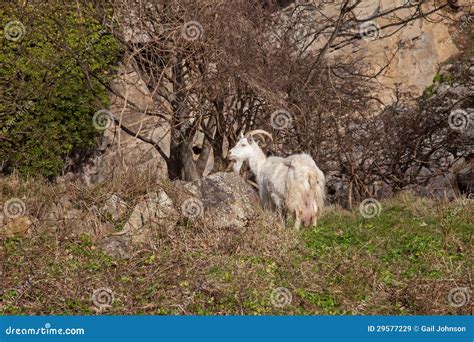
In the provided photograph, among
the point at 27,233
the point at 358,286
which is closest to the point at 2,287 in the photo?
the point at 27,233

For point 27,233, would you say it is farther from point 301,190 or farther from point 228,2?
point 228,2

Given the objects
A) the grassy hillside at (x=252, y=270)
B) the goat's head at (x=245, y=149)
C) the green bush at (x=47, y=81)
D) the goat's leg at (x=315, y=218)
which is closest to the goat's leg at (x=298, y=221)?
the goat's leg at (x=315, y=218)

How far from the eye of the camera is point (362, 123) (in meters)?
15.8

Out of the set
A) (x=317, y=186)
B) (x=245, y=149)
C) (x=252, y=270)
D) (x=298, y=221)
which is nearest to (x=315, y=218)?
(x=298, y=221)

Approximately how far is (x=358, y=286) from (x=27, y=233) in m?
4.59

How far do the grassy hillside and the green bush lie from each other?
4.58 metres

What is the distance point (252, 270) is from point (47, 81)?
8409 mm

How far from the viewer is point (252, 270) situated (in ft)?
29.0

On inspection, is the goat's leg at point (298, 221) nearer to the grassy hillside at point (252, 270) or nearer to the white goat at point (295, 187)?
the white goat at point (295, 187)

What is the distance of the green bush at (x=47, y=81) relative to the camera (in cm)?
1511

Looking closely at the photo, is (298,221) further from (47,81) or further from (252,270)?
(47,81)

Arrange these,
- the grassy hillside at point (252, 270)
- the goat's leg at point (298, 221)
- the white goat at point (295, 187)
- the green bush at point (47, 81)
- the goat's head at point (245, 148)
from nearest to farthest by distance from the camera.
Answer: the grassy hillside at point (252, 270) < the goat's leg at point (298, 221) < the white goat at point (295, 187) < the goat's head at point (245, 148) < the green bush at point (47, 81)

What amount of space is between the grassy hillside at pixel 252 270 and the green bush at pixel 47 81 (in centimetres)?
458

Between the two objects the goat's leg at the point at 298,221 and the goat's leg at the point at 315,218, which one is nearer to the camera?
the goat's leg at the point at 298,221
